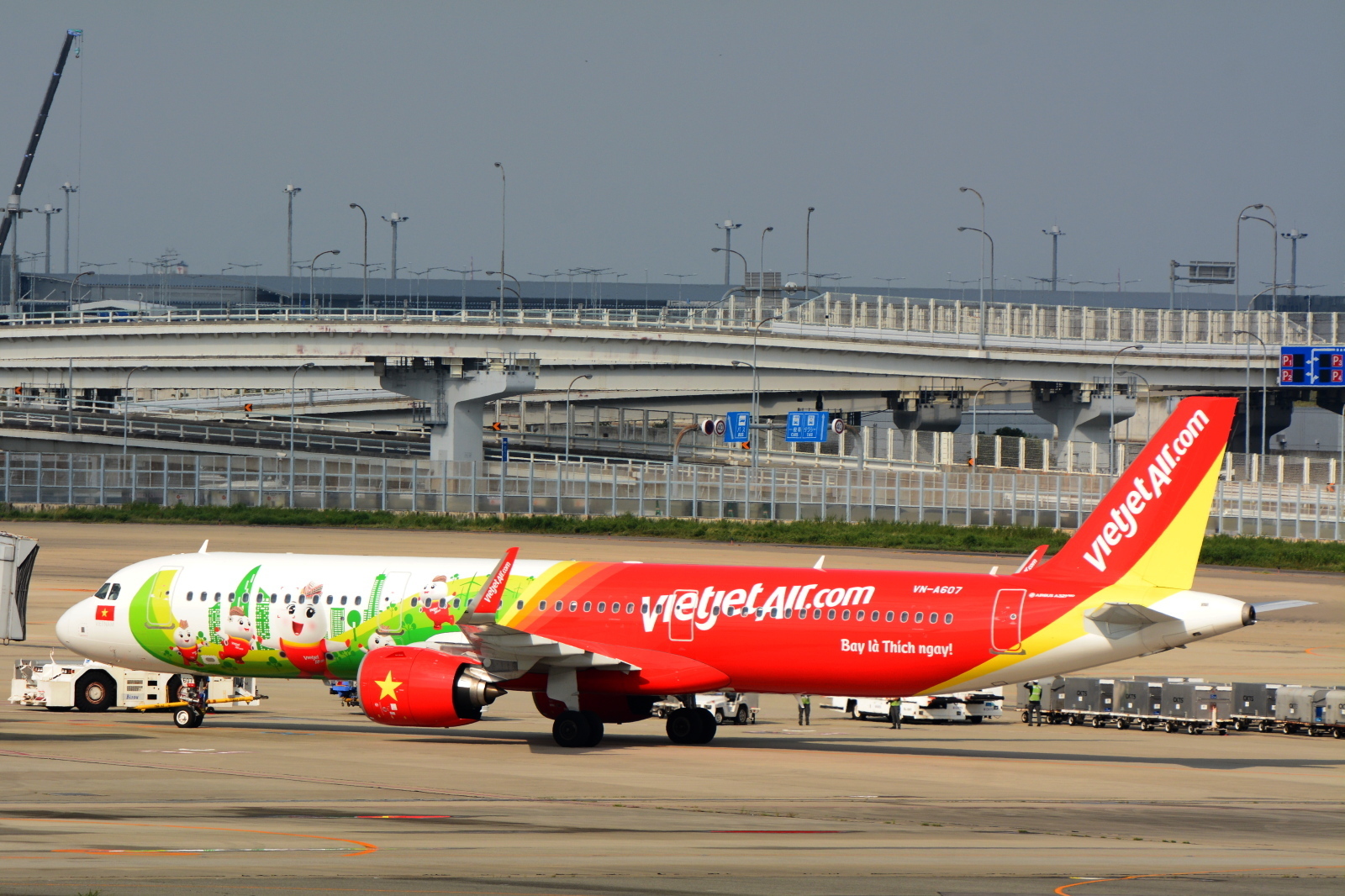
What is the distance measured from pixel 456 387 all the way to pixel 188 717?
7661 cm

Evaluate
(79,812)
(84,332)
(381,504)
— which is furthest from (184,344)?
(79,812)

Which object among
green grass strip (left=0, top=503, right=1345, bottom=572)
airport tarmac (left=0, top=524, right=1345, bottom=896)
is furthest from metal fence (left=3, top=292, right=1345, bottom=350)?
airport tarmac (left=0, top=524, right=1345, bottom=896)

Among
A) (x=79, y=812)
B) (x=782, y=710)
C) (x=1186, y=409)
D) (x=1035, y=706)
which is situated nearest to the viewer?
(x=79, y=812)

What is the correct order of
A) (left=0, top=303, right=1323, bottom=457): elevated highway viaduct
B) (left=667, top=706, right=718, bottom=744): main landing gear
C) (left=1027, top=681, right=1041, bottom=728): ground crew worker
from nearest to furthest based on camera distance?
1. (left=667, top=706, right=718, bottom=744): main landing gear
2. (left=1027, top=681, right=1041, bottom=728): ground crew worker
3. (left=0, top=303, right=1323, bottom=457): elevated highway viaduct

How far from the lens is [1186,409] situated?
31.2 metres

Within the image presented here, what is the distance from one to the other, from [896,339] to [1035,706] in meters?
73.1

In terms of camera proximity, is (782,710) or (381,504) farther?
(381,504)

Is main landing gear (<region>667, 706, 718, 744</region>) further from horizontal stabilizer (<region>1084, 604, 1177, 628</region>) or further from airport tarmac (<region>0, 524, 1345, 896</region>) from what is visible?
horizontal stabilizer (<region>1084, 604, 1177, 628</region>)

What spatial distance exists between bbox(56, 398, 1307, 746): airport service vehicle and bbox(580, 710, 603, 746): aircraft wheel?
0.04 m

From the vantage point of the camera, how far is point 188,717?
3569cm

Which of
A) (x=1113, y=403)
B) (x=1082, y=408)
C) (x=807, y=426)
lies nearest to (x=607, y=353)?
(x=807, y=426)

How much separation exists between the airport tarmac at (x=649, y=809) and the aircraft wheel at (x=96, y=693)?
3.21 ft

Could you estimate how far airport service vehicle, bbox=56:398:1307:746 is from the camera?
30.8 metres

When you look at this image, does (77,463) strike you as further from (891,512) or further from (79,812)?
(79,812)
